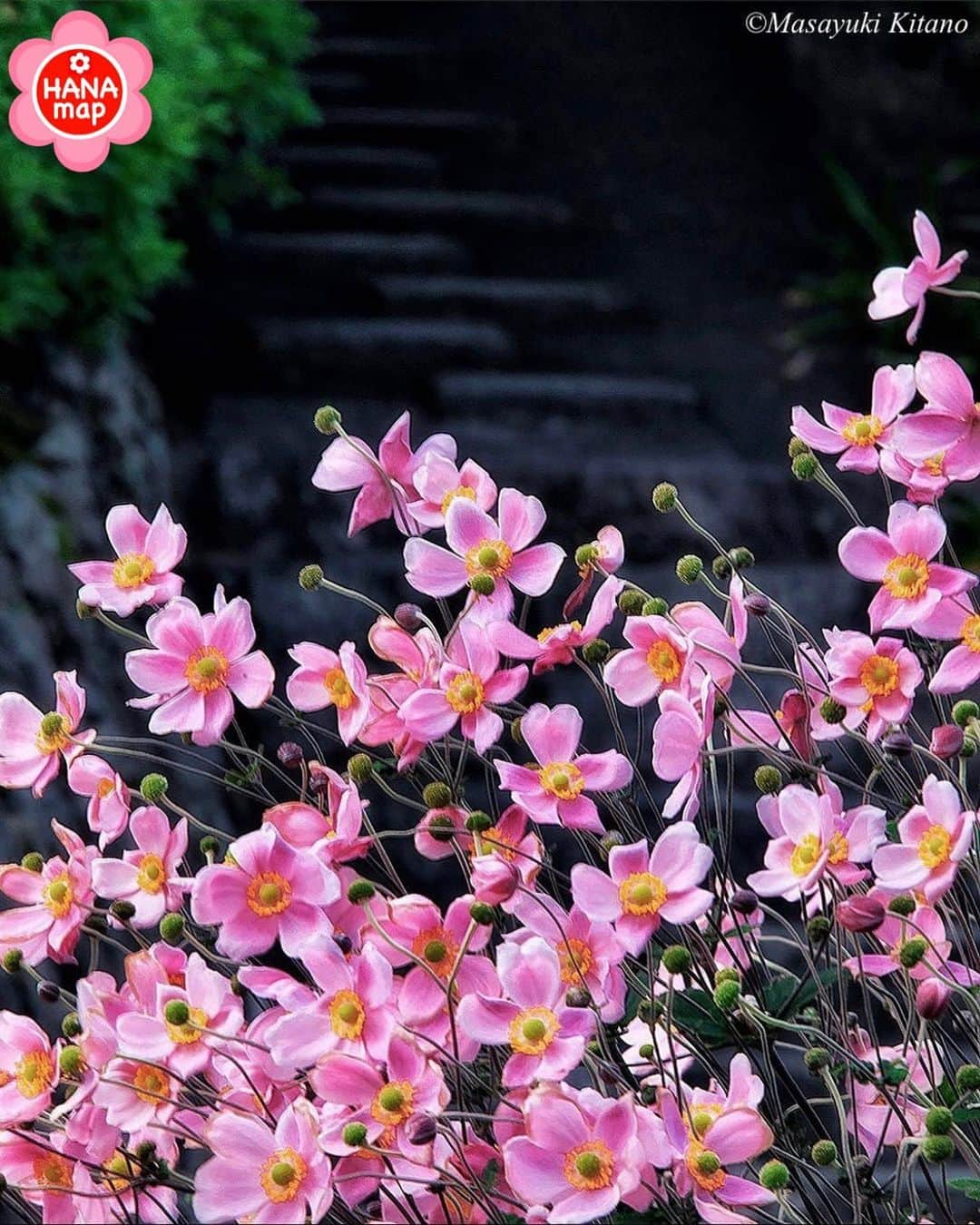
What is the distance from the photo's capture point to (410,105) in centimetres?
568

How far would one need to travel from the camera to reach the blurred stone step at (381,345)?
13.9 ft

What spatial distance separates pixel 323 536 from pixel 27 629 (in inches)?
45.0

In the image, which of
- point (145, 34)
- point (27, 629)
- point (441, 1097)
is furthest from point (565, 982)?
point (145, 34)

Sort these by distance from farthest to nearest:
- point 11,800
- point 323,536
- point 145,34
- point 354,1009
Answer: point 323,536, point 145,34, point 11,800, point 354,1009

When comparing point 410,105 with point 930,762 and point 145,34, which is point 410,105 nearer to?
point 145,34

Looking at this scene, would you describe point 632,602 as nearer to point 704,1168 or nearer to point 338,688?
point 338,688

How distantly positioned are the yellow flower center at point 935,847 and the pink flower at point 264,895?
0.31 metres

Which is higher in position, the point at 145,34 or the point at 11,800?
the point at 145,34

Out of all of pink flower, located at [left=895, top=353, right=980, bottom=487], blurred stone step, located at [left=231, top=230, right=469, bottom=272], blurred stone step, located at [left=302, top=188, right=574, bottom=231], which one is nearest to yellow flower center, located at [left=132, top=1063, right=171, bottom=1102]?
pink flower, located at [left=895, top=353, right=980, bottom=487]

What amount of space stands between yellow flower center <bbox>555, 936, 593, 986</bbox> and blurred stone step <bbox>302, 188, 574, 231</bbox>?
4297 millimetres

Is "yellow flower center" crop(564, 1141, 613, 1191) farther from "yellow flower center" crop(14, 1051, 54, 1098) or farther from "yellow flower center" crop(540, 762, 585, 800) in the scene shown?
"yellow flower center" crop(14, 1051, 54, 1098)

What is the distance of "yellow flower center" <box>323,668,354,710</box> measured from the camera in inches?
39.0

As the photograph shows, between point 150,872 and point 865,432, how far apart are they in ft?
1.81

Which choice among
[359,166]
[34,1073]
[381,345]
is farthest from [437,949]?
[359,166]
